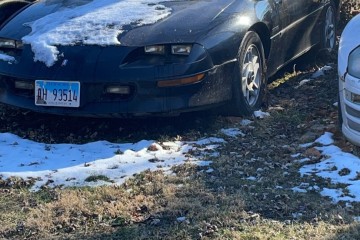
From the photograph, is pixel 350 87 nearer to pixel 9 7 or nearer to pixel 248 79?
pixel 248 79

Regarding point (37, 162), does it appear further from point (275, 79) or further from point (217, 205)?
point (275, 79)

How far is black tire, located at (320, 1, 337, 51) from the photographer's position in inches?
311

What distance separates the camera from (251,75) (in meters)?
6.14

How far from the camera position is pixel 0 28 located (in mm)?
6328

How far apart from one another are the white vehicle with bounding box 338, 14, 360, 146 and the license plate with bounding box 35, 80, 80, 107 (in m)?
1.95

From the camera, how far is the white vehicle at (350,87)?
473 centimetres

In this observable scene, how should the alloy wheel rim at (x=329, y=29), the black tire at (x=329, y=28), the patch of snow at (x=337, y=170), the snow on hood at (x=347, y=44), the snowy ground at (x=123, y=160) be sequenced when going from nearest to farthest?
the patch of snow at (x=337, y=170), the snowy ground at (x=123, y=160), the snow on hood at (x=347, y=44), the black tire at (x=329, y=28), the alloy wheel rim at (x=329, y=29)

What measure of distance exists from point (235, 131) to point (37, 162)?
5.23 feet

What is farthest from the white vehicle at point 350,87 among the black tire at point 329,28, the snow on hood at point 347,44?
the black tire at point 329,28

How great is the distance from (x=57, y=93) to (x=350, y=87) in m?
2.18

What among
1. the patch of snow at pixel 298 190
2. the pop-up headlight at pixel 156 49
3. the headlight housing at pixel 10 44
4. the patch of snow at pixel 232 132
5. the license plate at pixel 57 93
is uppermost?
the pop-up headlight at pixel 156 49

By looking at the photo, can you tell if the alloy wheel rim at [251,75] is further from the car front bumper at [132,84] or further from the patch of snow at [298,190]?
the patch of snow at [298,190]

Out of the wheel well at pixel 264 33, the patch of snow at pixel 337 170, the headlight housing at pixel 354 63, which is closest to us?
the patch of snow at pixel 337 170

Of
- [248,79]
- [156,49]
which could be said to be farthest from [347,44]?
[156,49]
